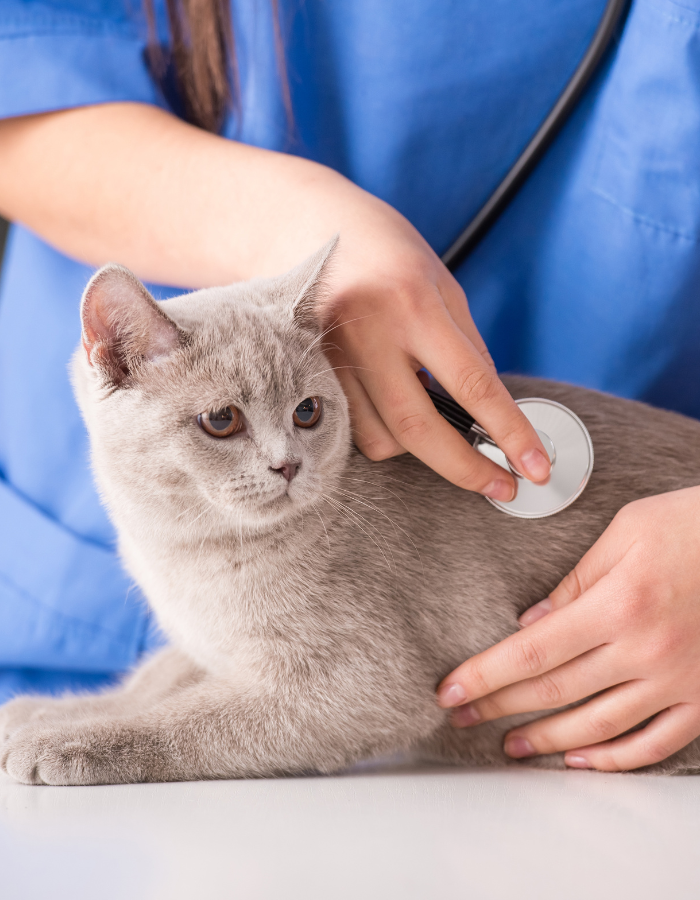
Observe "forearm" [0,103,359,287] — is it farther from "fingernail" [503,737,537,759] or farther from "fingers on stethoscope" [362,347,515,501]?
"fingernail" [503,737,537,759]

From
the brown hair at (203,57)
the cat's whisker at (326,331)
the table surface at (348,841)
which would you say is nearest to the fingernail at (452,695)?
the table surface at (348,841)

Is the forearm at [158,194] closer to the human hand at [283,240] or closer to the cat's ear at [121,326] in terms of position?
the human hand at [283,240]

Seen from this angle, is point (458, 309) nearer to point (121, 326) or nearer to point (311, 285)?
point (311, 285)

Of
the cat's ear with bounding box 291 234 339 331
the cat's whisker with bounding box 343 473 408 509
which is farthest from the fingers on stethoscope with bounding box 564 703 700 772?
the cat's ear with bounding box 291 234 339 331

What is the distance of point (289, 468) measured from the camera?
30.1 inches

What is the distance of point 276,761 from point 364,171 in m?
0.90

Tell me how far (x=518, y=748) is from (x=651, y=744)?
160 mm

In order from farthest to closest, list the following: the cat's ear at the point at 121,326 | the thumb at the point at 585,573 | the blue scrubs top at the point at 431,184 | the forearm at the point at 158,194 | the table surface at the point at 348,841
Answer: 1. the blue scrubs top at the point at 431,184
2. the forearm at the point at 158,194
3. the thumb at the point at 585,573
4. the cat's ear at the point at 121,326
5. the table surface at the point at 348,841

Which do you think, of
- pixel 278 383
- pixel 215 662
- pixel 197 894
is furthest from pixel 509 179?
pixel 197 894

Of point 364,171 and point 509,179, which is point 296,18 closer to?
point 364,171

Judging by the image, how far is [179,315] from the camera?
81 cm

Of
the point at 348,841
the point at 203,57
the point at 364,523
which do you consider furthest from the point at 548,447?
the point at 203,57

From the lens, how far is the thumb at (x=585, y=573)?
81 cm

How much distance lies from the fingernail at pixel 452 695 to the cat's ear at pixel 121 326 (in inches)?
20.4
